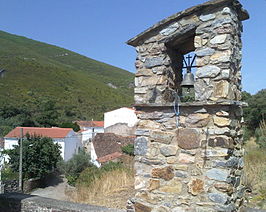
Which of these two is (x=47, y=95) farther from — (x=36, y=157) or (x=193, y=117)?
(x=193, y=117)

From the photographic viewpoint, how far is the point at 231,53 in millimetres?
2781

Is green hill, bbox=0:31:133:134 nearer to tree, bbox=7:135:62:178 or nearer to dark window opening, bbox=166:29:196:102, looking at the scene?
tree, bbox=7:135:62:178

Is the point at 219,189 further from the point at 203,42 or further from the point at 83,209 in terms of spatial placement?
the point at 83,209

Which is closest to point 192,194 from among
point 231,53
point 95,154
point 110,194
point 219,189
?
point 219,189

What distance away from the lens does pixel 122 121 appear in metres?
28.7

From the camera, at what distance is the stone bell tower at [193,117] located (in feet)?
9.07

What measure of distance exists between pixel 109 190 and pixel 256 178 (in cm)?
336

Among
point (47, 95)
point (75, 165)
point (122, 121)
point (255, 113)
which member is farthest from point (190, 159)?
point (47, 95)

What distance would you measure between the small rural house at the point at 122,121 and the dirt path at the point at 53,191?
11.1 m

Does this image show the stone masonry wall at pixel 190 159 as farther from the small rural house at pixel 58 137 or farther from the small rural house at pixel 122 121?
the small rural house at pixel 122 121

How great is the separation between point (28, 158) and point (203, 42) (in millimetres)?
16068

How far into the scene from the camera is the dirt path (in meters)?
15.0

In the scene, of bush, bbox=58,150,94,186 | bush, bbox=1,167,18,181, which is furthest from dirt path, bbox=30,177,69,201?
bush, bbox=1,167,18,181

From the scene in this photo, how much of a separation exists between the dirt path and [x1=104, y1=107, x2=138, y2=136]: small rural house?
11131 millimetres
